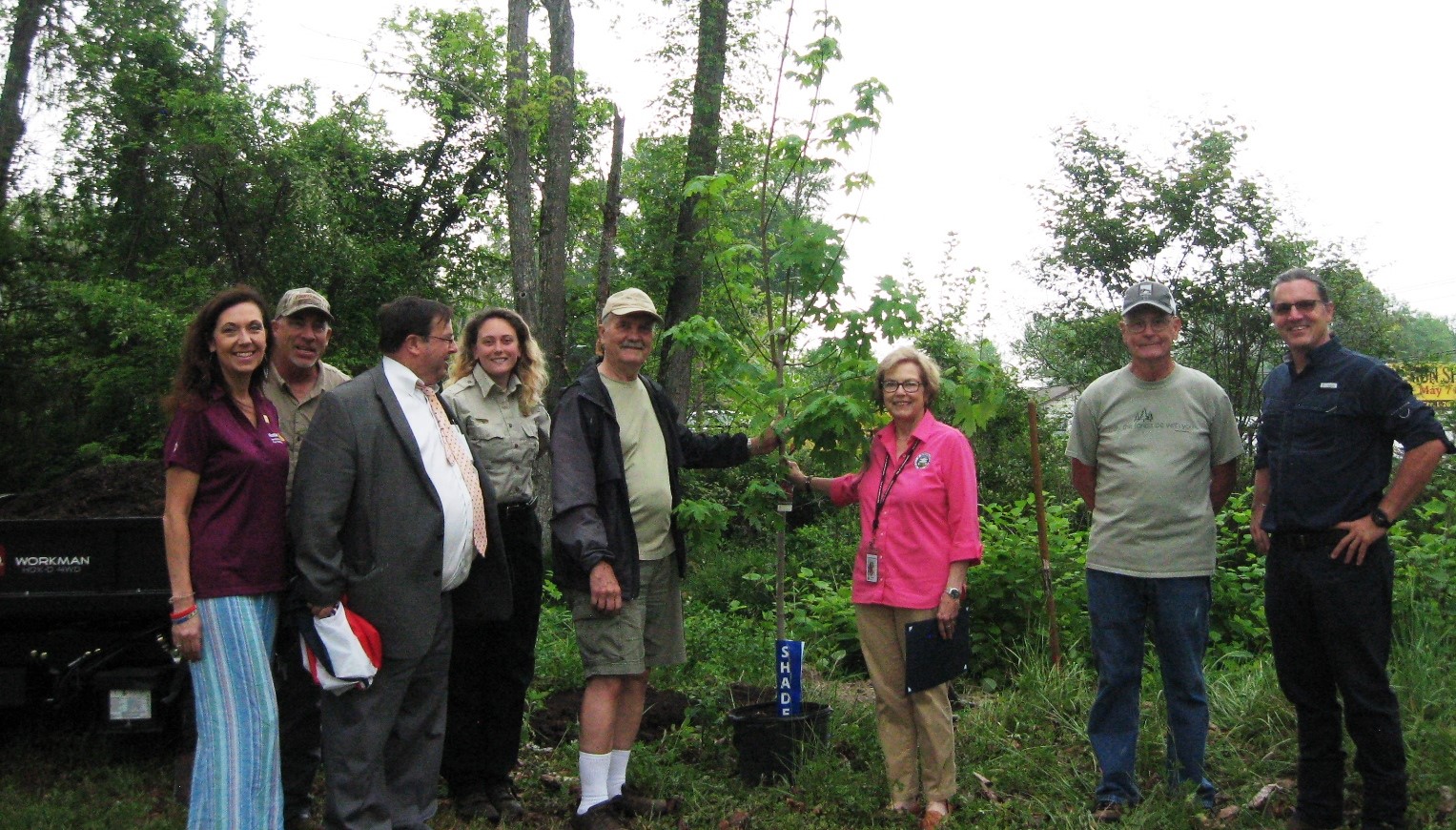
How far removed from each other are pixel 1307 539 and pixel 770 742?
7.74 feet

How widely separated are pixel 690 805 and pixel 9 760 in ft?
11.6

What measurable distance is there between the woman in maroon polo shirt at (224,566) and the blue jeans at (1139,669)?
10.4ft

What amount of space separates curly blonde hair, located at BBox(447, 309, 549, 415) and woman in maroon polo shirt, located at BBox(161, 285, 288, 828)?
118 cm

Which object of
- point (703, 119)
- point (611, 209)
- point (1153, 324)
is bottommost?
point (1153, 324)

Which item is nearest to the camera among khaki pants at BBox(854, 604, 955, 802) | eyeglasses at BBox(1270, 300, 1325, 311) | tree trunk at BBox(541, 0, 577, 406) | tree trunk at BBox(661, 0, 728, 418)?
eyeglasses at BBox(1270, 300, 1325, 311)

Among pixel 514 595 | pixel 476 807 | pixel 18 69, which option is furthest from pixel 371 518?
pixel 18 69

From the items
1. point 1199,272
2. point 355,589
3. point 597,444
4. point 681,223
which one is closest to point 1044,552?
point 597,444

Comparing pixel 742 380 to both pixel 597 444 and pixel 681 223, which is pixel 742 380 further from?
pixel 681 223

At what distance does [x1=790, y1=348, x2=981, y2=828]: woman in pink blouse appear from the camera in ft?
14.7

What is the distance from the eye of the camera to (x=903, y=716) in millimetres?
4621

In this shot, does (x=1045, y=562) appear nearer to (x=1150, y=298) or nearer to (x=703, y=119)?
(x=1150, y=298)

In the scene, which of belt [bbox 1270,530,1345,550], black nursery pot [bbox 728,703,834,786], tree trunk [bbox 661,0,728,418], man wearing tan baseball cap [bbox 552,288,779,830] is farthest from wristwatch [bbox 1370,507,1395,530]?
tree trunk [bbox 661,0,728,418]

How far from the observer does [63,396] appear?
31.0 feet

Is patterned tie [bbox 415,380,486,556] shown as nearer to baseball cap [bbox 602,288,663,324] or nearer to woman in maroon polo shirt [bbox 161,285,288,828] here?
woman in maroon polo shirt [bbox 161,285,288,828]
